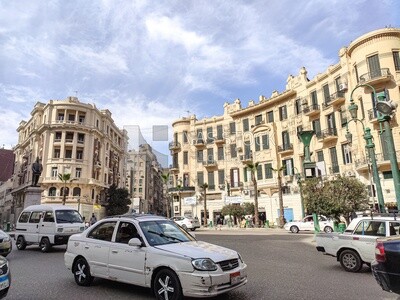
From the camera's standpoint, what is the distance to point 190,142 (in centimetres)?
5275

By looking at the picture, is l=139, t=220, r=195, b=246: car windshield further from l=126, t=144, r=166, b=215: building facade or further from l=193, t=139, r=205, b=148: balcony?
l=126, t=144, r=166, b=215: building facade

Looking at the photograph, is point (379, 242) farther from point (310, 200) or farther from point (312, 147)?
point (312, 147)

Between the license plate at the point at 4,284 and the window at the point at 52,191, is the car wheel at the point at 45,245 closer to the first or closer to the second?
the license plate at the point at 4,284

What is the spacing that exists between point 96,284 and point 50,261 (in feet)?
15.5

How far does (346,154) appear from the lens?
33.0 m

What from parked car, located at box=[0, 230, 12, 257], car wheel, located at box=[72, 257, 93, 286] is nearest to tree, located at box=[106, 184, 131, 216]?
parked car, located at box=[0, 230, 12, 257]

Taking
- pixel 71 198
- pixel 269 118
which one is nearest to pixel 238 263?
pixel 269 118

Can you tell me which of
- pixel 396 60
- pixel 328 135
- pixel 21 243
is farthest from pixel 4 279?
pixel 328 135

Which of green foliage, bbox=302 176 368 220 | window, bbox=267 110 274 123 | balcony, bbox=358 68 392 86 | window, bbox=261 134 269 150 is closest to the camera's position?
green foliage, bbox=302 176 368 220

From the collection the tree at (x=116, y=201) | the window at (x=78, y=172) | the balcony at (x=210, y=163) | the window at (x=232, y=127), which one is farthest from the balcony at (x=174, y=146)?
the window at (x=78, y=172)

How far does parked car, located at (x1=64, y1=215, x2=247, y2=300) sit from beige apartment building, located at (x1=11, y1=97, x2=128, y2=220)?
48099mm

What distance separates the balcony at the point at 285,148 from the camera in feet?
133

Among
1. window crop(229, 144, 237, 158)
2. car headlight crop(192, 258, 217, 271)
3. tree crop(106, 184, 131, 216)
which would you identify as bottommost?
car headlight crop(192, 258, 217, 271)

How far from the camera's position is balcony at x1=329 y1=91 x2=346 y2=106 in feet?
108
